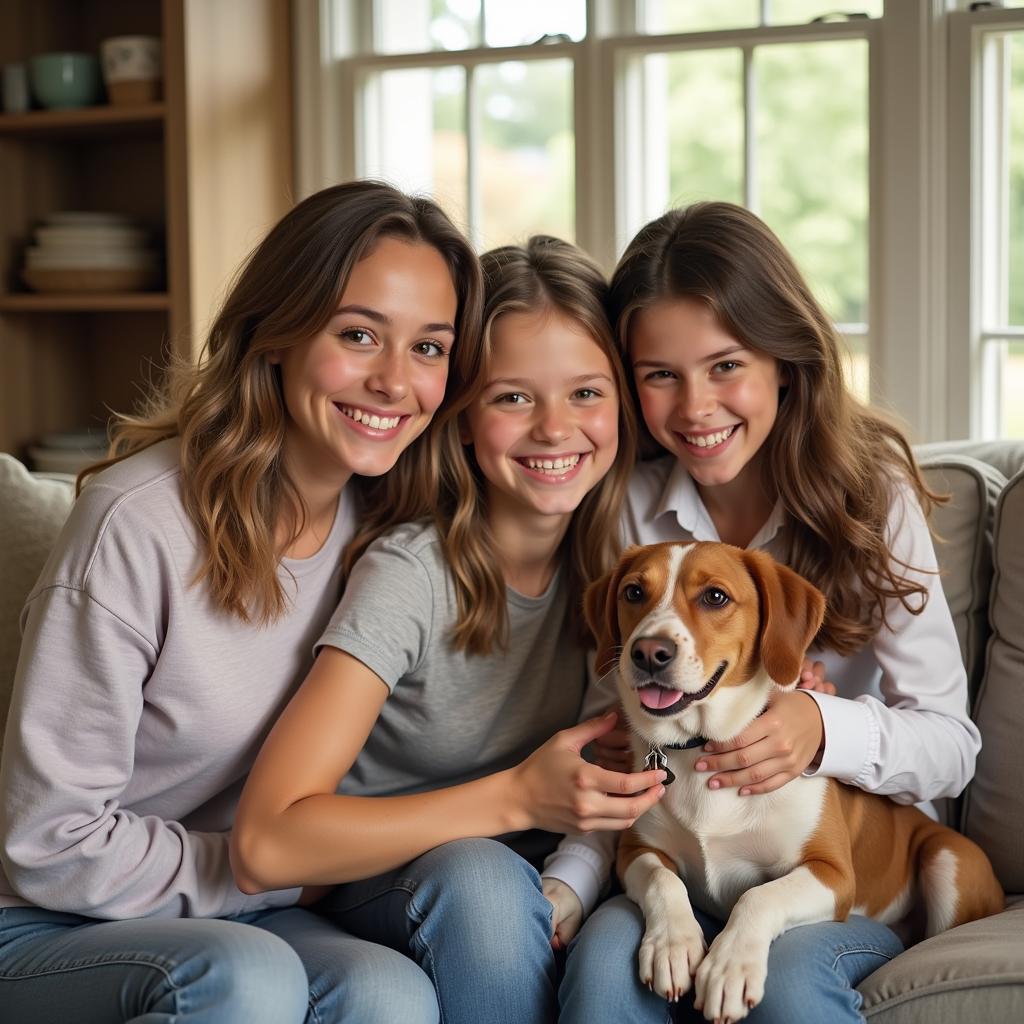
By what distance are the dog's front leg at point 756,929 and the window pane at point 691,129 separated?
1931 millimetres

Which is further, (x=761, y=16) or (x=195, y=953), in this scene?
(x=761, y=16)

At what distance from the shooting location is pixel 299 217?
2.03 m

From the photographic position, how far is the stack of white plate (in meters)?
3.61

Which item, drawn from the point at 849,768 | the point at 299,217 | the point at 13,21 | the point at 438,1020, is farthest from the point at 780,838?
the point at 13,21

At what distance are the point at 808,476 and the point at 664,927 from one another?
30.9 inches

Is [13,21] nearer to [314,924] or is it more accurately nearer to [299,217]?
[299,217]

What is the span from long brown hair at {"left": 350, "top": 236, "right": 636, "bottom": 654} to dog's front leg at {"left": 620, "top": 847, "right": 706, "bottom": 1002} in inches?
17.2

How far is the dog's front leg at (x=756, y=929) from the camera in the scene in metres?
1.62

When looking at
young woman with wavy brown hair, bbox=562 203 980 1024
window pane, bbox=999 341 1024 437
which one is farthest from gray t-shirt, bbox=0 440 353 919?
window pane, bbox=999 341 1024 437

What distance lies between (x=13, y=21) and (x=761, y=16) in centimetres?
219

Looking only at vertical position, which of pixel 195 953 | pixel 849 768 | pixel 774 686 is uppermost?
pixel 774 686

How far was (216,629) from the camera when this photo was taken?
75.4 inches

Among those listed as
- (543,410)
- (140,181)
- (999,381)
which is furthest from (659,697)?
(140,181)

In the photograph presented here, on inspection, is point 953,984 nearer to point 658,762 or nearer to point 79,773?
point 658,762
